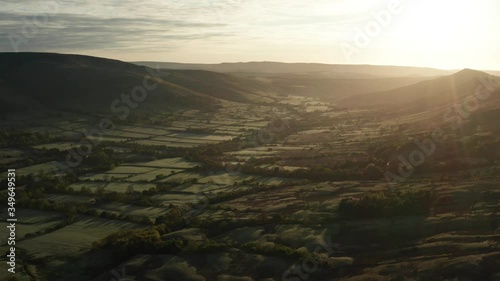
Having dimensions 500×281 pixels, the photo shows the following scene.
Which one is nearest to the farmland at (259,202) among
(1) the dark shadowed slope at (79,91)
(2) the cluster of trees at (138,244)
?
(2) the cluster of trees at (138,244)

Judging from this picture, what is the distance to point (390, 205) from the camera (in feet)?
150

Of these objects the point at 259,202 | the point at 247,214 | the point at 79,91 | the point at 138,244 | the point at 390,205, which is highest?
the point at 79,91

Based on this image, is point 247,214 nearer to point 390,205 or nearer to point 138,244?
point 138,244

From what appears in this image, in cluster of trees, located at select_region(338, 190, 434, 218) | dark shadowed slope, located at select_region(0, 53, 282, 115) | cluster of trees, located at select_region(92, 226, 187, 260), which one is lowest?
cluster of trees, located at select_region(92, 226, 187, 260)

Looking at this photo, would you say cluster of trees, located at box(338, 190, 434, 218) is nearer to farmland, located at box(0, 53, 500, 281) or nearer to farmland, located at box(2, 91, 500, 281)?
farmland, located at box(0, 53, 500, 281)

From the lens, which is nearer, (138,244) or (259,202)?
(138,244)

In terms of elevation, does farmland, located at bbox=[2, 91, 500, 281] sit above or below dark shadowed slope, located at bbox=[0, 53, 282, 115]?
below

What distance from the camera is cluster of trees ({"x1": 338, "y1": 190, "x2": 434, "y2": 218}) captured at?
45.2m

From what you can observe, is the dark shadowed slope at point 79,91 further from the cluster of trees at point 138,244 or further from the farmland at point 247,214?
the cluster of trees at point 138,244

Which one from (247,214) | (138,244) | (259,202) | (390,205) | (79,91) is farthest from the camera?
(79,91)

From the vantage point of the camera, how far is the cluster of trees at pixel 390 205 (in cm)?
4522

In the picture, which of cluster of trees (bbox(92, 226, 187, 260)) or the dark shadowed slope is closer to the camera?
cluster of trees (bbox(92, 226, 187, 260))

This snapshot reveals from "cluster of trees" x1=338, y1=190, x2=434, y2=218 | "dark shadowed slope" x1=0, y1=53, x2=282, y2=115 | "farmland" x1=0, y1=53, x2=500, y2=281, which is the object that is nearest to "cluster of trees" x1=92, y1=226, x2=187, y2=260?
"farmland" x1=0, y1=53, x2=500, y2=281

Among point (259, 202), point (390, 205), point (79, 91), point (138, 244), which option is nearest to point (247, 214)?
point (259, 202)
